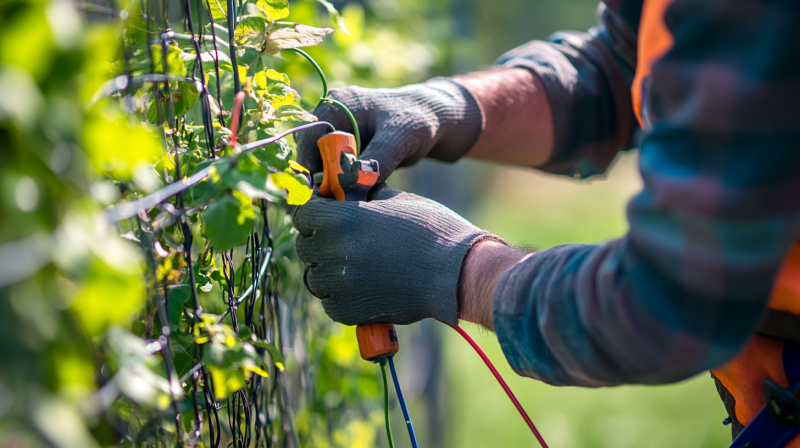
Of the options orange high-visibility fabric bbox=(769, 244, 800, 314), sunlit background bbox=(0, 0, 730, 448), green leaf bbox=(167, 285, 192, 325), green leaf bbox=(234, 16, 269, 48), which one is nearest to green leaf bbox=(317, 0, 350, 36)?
green leaf bbox=(234, 16, 269, 48)

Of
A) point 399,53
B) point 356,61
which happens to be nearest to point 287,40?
point 356,61

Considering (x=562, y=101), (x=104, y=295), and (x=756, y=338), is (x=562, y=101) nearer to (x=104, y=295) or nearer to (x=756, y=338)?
(x=756, y=338)

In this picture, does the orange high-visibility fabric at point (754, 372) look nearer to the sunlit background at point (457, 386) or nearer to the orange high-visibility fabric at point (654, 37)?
the orange high-visibility fabric at point (654, 37)

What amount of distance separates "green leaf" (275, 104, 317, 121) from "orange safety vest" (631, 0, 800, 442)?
503 mm

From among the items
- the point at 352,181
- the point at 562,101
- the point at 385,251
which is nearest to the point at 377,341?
the point at 385,251

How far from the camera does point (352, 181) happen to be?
1109 mm

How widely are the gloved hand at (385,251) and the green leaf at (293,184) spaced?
29 centimetres

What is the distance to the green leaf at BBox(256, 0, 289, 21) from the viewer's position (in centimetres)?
87

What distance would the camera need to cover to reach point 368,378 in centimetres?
201

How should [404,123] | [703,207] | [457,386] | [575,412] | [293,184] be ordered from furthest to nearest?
[457,386] → [575,412] → [404,123] → [293,184] → [703,207]

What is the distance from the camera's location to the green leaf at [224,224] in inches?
26.0

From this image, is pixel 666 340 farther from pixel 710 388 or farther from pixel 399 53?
pixel 710 388

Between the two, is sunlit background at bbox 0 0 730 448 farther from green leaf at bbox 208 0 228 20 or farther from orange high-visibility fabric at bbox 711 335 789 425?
orange high-visibility fabric at bbox 711 335 789 425

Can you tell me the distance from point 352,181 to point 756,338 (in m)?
0.78
